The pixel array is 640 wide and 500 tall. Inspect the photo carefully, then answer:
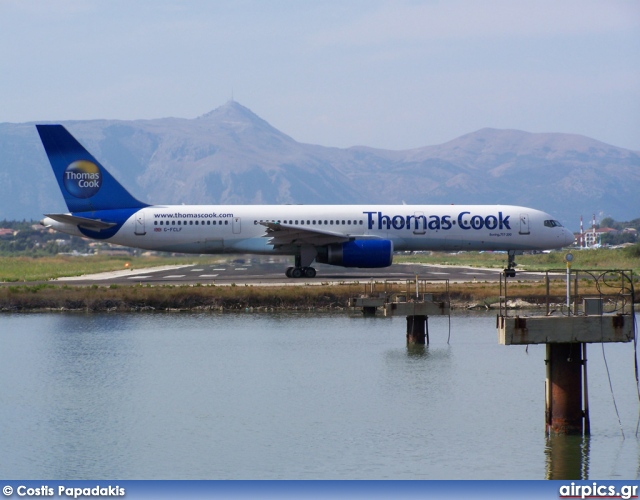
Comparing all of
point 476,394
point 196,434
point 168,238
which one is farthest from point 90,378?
point 168,238

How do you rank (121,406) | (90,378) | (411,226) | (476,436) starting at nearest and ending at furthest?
(476,436)
(121,406)
(90,378)
(411,226)

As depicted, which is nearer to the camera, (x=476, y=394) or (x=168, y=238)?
(x=476, y=394)

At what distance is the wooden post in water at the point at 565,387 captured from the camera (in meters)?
26.7

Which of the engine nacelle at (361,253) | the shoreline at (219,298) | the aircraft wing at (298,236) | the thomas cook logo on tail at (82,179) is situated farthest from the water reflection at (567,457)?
the thomas cook logo on tail at (82,179)

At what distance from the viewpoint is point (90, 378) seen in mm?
36594

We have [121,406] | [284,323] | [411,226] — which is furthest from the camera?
[411,226]

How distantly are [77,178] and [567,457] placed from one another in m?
42.7

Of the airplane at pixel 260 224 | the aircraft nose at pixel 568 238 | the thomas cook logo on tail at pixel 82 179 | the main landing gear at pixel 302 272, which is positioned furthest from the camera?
the aircraft nose at pixel 568 238

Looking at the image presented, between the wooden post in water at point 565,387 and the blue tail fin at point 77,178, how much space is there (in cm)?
3966

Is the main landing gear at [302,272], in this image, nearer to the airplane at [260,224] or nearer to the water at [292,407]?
Answer: the airplane at [260,224]

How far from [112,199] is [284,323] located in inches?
701

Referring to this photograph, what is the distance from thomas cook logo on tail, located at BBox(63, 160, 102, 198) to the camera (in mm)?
62750

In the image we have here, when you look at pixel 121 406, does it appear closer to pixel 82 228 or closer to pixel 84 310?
pixel 84 310

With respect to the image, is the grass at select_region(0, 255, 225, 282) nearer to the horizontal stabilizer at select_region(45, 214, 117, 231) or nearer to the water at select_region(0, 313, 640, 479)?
the horizontal stabilizer at select_region(45, 214, 117, 231)
